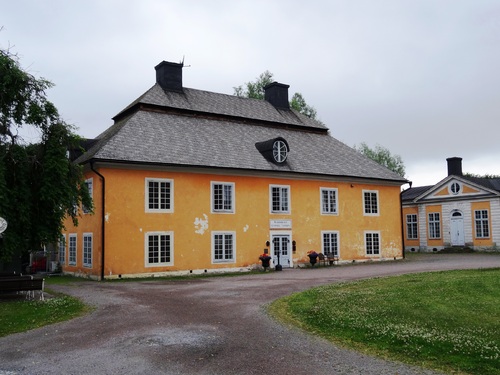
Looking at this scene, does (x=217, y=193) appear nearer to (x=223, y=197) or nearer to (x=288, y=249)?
(x=223, y=197)

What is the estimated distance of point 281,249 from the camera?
88.6 feet

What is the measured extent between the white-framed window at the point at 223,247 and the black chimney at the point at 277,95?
12771 mm

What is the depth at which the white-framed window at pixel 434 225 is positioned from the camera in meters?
41.2

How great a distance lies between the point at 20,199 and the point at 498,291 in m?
14.7

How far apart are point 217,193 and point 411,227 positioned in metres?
24.8

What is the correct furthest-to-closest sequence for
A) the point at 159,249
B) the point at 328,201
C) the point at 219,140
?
1. the point at 328,201
2. the point at 219,140
3. the point at 159,249

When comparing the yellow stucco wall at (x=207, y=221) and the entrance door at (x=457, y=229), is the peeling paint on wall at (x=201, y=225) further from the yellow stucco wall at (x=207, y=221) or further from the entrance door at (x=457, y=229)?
the entrance door at (x=457, y=229)

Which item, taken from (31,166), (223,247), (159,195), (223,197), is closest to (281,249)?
(223,247)

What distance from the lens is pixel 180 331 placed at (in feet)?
32.3

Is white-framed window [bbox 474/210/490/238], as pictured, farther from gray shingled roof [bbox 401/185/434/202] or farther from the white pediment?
gray shingled roof [bbox 401/185/434/202]

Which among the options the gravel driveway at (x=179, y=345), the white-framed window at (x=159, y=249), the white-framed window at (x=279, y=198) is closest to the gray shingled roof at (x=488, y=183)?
the white-framed window at (x=279, y=198)

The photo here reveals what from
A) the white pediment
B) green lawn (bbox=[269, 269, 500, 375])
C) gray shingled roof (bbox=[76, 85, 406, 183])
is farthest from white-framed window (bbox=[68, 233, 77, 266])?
the white pediment

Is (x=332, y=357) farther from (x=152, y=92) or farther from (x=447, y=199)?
(x=447, y=199)

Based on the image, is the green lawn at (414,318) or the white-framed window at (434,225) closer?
the green lawn at (414,318)
